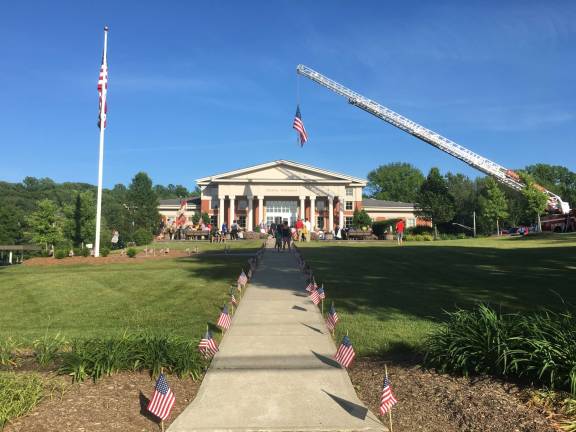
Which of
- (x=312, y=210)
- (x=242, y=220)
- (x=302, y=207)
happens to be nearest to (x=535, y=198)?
(x=312, y=210)

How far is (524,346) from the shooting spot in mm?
5887

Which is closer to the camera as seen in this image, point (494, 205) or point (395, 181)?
point (494, 205)

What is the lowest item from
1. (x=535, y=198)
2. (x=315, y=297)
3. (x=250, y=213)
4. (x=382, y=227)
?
(x=315, y=297)

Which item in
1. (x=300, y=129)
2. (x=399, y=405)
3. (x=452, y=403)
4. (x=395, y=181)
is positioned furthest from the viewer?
(x=395, y=181)

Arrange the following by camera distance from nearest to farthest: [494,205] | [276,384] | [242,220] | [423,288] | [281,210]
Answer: [276,384] → [423,288] → [494,205] → [281,210] → [242,220]

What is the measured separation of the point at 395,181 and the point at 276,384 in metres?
116

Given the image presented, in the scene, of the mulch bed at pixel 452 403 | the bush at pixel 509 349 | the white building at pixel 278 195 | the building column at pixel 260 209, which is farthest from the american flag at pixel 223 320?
the building column at pixel 260 209

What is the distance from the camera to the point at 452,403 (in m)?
5.36

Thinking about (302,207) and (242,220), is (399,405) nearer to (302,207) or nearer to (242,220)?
(302,207)

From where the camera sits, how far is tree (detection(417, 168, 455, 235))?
5084 cm

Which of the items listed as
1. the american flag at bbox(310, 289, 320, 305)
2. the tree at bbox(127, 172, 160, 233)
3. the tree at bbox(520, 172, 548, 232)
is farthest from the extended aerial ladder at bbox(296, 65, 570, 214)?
the american flag at bbox(310, 289, 320, 305)

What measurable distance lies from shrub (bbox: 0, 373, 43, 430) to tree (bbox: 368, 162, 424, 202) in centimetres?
11004

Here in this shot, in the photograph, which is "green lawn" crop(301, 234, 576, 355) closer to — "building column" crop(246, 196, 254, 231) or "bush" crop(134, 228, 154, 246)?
"bush" crop(134, 228, 154, 246)

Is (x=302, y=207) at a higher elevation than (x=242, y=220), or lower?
higher
